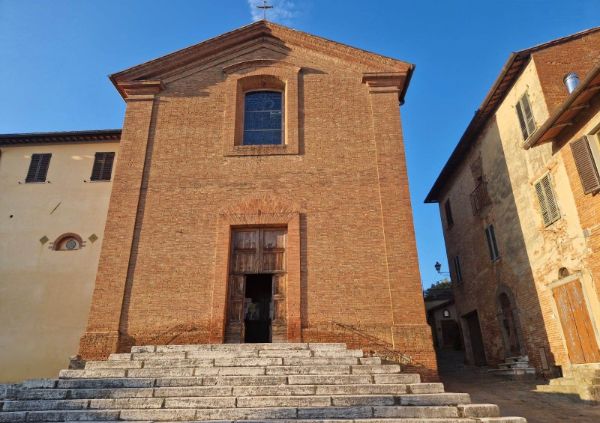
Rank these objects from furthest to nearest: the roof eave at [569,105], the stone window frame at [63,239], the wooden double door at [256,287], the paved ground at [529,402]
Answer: the stone window frame at [63,239], the wooden double door at [256,287], the roof eave at [569,105], the paved ground at [529,402]

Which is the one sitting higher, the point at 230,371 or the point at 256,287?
the point at 256,287

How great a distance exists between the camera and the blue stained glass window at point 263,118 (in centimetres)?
1273

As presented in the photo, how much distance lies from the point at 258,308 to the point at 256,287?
564 millimetres

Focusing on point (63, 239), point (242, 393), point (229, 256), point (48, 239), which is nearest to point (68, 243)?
point (63, 239)

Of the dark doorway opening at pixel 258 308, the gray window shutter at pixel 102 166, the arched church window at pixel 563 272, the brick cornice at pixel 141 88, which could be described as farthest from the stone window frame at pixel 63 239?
the arched church window at pixel 563 272

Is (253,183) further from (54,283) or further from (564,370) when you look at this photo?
(564,370)

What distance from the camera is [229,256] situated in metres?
10.8

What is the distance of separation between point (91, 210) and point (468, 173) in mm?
13880

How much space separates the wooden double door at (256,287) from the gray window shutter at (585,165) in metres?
7.05

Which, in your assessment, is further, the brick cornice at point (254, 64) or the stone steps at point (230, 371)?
the brick cornice at point (254, 64)

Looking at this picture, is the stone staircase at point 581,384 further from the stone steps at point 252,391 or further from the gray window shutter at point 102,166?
the gray window shutter at point 102,166

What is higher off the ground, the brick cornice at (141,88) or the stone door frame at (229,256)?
the brick cornice at (141,88)

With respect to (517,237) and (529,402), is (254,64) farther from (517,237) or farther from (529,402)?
(529,402)

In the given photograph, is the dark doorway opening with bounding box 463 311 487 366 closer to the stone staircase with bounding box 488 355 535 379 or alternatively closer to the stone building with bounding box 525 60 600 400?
the stone staircase with bounding box 488 355 535 379
